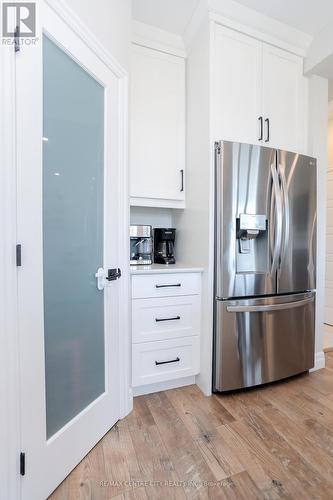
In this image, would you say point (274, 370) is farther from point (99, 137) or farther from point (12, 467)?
point (99, 137)

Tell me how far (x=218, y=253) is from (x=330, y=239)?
2287 mm

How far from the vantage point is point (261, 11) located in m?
1.71

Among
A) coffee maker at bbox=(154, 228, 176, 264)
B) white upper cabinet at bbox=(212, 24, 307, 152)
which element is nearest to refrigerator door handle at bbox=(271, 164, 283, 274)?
white upper cabinet at bbox=(212, 24, 307, 152)

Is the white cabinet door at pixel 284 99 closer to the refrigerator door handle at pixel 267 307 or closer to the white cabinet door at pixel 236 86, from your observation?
the white cabinet door at pixel 236 86

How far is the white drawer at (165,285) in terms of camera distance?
1642mm

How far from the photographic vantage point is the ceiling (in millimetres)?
1651

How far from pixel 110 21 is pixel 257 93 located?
43.4 inches

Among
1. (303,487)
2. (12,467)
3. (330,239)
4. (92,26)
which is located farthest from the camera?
(330,239)

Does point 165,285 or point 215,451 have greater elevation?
point 165,285

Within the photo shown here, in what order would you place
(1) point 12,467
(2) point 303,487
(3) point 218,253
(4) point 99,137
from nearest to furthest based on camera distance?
1. (1) point 12,467
2. (2) point 303,487
3. (4) point 99,137
4. (3) point 218,253

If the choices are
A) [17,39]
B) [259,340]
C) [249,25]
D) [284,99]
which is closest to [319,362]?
[259,340]

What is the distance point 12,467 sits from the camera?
87 centimetres

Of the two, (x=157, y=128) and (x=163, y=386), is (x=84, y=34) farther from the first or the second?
(x=163, y=386)

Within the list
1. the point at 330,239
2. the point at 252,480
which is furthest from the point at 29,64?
the point at 330,239
